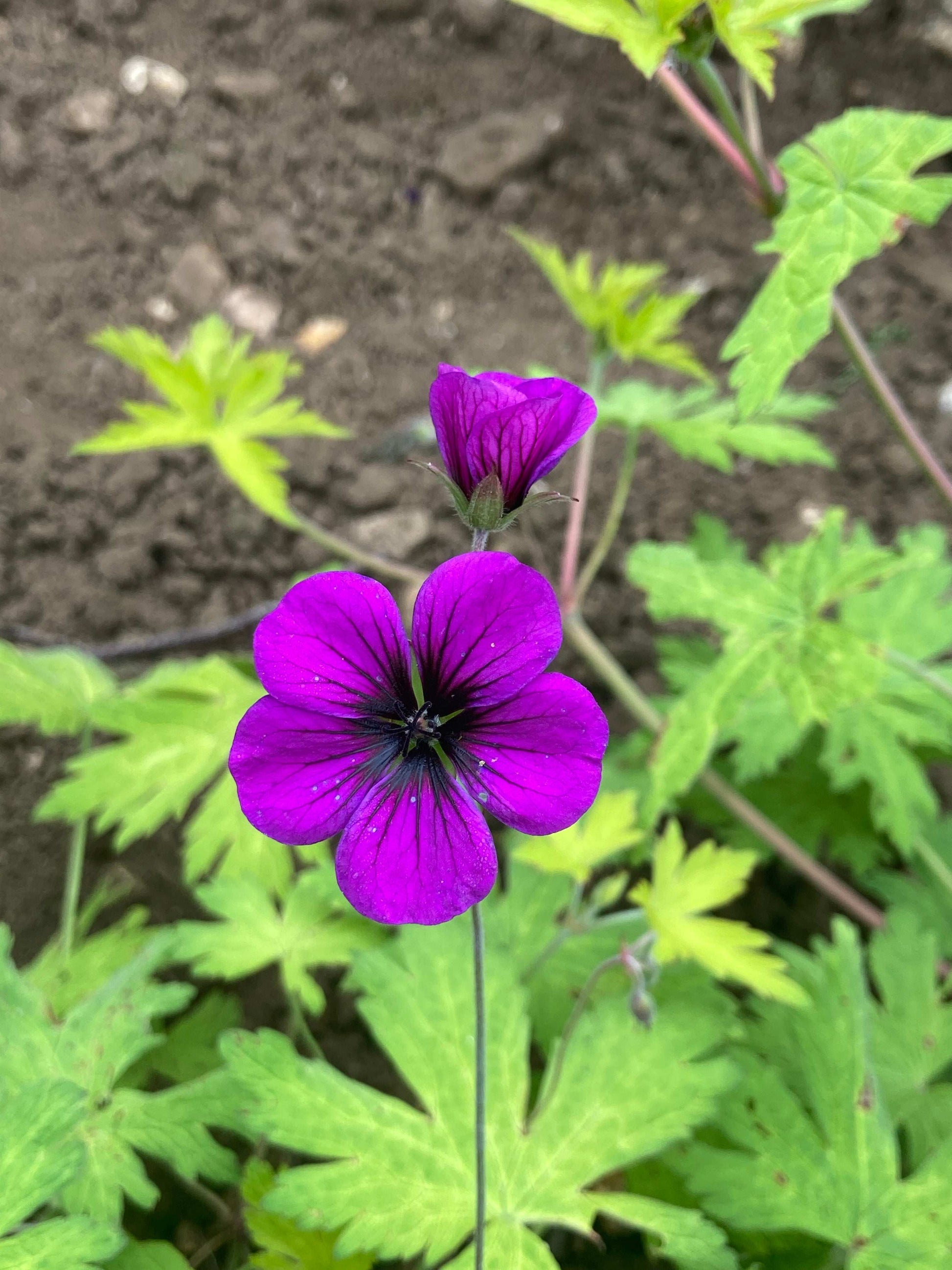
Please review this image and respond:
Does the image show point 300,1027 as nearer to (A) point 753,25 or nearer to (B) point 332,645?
(B) point 332,645

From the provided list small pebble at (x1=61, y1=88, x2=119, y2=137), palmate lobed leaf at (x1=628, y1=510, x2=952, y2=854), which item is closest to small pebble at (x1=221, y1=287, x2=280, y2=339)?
small pebble at (x1=61, y1=88, x2=119, y2=137)

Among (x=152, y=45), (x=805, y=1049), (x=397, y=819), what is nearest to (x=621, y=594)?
(x=805, y=1049)

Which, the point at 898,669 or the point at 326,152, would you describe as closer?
the point at 898,669

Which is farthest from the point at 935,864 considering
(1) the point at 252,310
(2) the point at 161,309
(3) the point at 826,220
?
(2) the point at 161,309

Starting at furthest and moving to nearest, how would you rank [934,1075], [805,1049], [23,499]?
[23,499] → [934,1075] → [805,1049]

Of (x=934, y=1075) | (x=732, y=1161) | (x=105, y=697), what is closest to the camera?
(x=732, y=1161)

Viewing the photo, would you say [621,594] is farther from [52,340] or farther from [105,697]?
[52,340]
